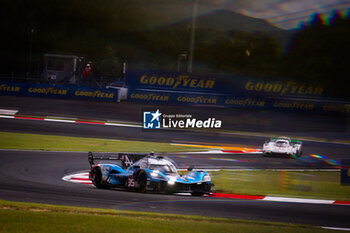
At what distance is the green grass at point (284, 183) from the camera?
559 inches

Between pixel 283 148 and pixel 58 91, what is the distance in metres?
20.9

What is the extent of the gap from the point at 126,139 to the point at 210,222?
697 inches

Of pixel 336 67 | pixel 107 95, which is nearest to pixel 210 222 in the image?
pixel 107 95

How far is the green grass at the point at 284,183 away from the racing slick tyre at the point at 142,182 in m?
2.91

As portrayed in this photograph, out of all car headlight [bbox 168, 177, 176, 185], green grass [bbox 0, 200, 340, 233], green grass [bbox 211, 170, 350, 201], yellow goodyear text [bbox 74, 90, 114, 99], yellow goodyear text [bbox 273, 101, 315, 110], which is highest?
yellow goodyear text [bbox 74, 90, 114, 99]

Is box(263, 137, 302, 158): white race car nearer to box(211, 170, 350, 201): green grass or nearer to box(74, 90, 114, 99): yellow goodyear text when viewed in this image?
box(211, 170, 350, 201): green grass

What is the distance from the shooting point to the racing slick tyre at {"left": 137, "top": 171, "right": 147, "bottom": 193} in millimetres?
12359

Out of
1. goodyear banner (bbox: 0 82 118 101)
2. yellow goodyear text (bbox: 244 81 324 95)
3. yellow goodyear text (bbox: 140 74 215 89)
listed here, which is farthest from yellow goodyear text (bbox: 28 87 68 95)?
yellow goodyear text (bbox: 244 81 324 95)

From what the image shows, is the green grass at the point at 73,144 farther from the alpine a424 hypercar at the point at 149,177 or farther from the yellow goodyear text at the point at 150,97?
the yellow goodyear text at the point at 150,97

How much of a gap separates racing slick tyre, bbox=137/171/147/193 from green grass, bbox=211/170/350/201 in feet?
9.55

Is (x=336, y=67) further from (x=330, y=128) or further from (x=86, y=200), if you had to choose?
(x=86, y=200)

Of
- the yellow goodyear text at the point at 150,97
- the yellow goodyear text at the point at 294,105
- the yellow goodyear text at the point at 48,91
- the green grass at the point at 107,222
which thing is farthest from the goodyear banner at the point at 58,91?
the green grass at the point at 107,222

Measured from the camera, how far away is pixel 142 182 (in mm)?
12398

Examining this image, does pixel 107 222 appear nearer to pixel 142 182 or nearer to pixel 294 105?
pixel 142 182
